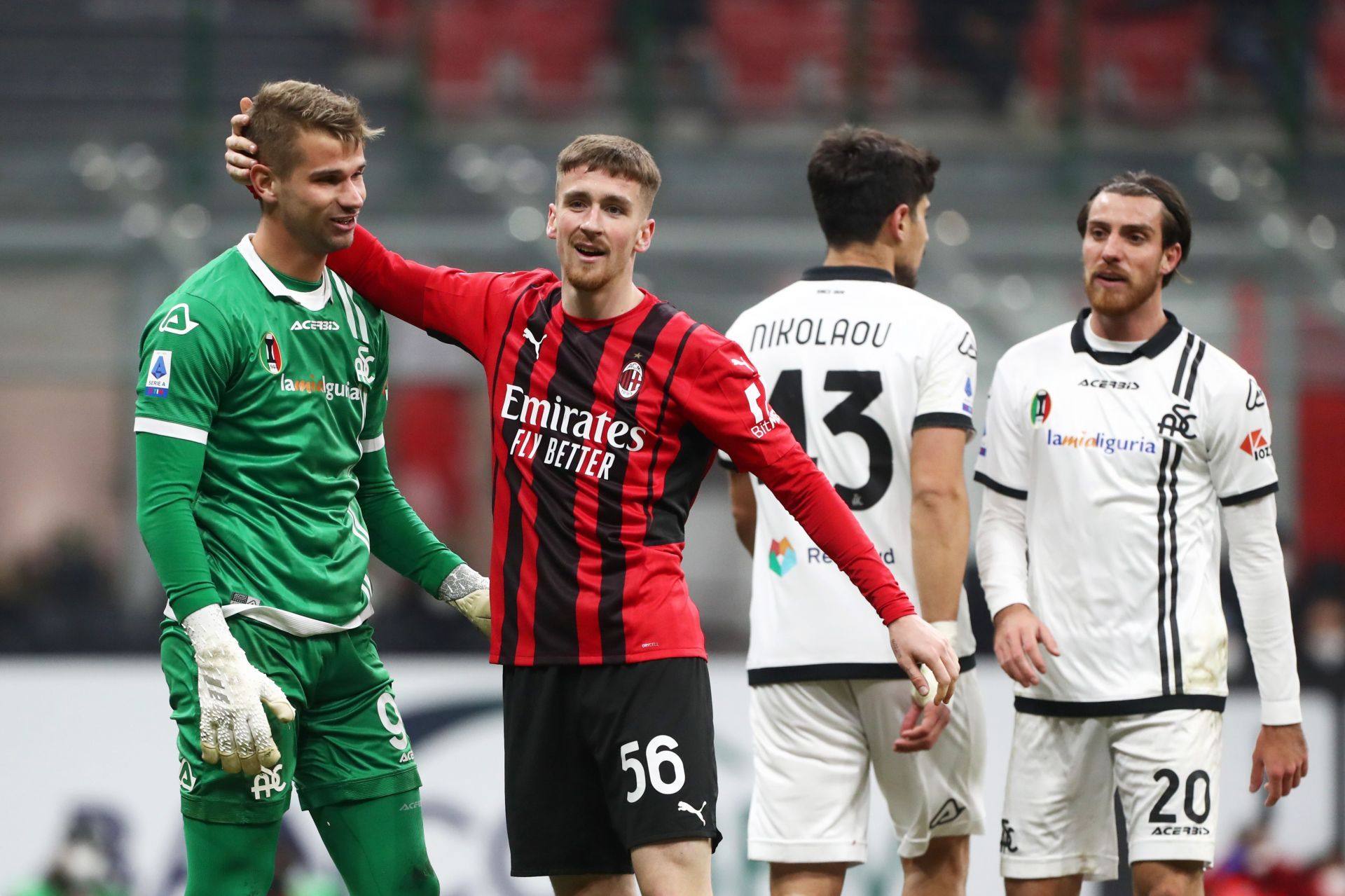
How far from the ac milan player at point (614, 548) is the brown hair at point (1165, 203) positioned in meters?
1.33

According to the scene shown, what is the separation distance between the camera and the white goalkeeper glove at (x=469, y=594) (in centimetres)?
379

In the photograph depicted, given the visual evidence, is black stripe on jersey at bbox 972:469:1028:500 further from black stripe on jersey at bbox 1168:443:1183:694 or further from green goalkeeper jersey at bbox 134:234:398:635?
green goalkeeper jersey at bbox 134:234:398:635

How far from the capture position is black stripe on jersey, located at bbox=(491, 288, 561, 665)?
11.5 ft

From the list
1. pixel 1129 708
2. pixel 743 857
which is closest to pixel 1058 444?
pixel 1129 708

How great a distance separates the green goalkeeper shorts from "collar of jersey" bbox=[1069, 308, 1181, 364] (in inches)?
76.9

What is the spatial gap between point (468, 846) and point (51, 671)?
1908 mm

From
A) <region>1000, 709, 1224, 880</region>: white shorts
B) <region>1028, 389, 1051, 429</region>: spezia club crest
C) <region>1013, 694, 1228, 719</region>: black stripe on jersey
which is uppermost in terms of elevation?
<region>1028, 389, 1051, 429</region>: spezia club crest

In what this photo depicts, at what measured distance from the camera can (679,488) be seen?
11.7ft

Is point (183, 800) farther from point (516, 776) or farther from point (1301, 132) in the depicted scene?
point (1301, 132)

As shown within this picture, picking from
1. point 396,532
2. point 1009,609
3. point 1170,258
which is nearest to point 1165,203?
point 1170,258

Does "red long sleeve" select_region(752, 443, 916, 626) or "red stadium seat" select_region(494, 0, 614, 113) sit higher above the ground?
"red stadium seat" select_region(494, 0, 614, 113)

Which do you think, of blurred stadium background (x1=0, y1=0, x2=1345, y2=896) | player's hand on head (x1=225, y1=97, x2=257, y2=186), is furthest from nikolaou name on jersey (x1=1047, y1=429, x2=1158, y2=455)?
blurred stadium background (x1=0, y1=0, x2=1345, y2=896)

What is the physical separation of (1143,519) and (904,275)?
0.91 meters

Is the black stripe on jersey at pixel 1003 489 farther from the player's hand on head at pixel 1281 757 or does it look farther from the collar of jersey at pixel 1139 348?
the player's hand on head at pixel 1281 757
